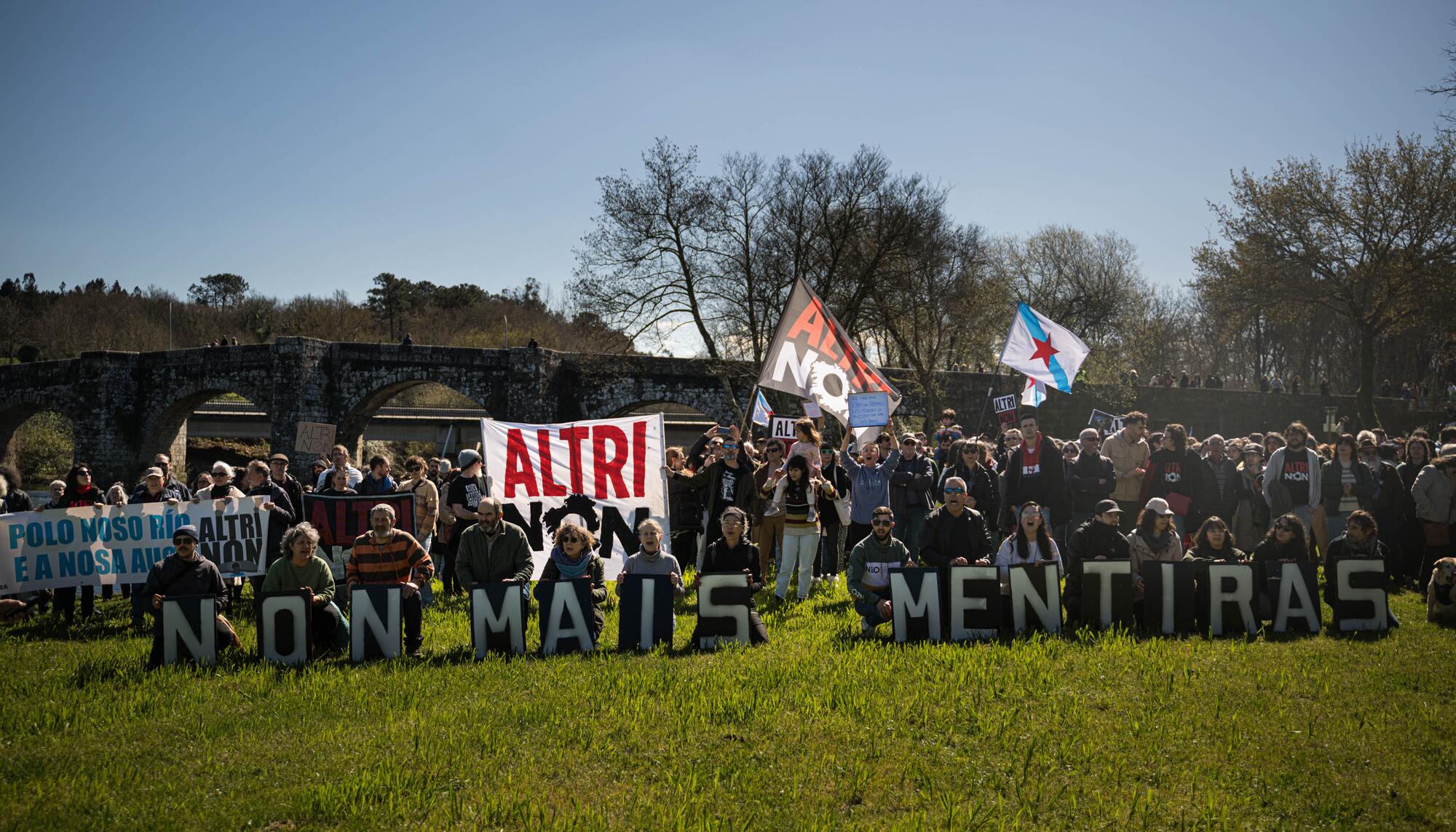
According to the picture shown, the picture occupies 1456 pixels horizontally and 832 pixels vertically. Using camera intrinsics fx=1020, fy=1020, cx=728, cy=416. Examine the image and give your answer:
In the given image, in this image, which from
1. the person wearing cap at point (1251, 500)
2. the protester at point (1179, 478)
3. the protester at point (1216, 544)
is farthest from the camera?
the person wearing cap at point (1251, 500)

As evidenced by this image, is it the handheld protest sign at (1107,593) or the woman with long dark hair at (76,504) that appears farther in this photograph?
the woman with long dark hair at (76,504)

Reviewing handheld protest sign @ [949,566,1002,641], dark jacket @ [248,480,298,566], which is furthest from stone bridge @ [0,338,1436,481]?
handheld protest sign @ [949,566,1002,641]

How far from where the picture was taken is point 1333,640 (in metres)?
8.68

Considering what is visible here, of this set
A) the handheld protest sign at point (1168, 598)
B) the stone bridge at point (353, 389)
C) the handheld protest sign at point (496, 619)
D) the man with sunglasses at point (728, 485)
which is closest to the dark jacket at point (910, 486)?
the man with sunglasses at point (728, 485)

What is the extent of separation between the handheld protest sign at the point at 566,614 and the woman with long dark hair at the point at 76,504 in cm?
542

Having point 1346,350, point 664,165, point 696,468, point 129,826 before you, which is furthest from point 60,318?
point 1346,350

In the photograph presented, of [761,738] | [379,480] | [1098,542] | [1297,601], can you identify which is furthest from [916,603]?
[379,480]

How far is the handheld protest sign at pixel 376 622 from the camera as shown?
8133 mm

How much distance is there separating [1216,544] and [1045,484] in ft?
6.34

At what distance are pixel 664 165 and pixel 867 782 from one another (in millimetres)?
28315

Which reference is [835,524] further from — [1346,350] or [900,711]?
[1346,350]

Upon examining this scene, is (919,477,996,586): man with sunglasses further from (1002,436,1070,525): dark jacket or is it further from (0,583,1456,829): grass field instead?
(1002,436,1070,525): dark jacket

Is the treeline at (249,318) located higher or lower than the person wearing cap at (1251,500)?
higher

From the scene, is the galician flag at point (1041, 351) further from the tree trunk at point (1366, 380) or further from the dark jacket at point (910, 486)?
the tree trunk at point (1366, 380)
